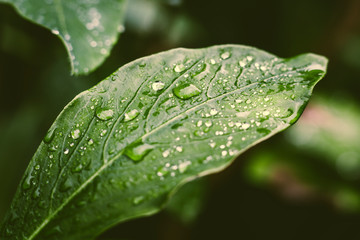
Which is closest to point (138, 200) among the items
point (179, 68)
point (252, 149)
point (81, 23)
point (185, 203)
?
point (179, 68)

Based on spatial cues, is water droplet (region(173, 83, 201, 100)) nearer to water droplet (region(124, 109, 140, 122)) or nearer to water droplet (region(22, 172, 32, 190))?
water droplet (region(124, 109, 140, 122))

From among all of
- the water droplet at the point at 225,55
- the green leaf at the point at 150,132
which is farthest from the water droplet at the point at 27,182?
the water droplet at the point at 225,55

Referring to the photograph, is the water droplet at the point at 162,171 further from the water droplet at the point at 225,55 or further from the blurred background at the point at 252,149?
the blurred background at the point at 252,149

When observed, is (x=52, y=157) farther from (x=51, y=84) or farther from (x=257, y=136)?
(x=51, y=84)

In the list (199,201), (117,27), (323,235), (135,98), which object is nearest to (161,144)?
(135,98)

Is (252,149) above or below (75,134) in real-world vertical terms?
below

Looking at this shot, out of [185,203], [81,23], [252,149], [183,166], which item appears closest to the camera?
[183,166]

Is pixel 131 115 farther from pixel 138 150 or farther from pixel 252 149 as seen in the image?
pixel 252 149

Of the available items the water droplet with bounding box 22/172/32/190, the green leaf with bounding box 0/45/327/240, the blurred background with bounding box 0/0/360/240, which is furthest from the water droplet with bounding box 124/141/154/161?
the blurred background with bounding box 0/0/360/240
